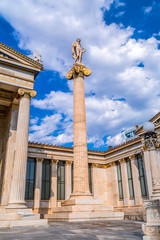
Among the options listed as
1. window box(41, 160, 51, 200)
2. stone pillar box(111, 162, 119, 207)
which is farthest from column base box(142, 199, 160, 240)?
stone pillar box(111, 162, 119, 207)

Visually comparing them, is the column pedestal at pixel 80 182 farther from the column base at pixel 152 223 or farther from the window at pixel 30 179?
the column base at pixel 152 223

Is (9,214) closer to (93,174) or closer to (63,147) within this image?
(63,147)

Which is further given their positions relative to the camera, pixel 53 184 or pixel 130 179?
pixel 130 179

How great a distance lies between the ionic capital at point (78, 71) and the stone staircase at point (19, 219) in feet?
56.0

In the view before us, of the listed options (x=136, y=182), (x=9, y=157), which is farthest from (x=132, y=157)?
(x=9, y=157)

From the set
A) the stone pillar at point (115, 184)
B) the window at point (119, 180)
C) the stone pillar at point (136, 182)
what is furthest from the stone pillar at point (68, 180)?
the stone pillar at point (136, 182)

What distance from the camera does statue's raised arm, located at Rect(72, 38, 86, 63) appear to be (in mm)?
28777

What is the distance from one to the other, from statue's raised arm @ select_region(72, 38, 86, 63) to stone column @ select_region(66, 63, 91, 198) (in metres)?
1.61

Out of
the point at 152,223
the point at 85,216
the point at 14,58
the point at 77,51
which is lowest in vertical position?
the point at 85,216

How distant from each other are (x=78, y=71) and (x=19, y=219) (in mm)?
18133

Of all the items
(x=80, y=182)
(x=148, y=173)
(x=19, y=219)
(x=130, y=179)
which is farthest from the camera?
(x=130, y=179)

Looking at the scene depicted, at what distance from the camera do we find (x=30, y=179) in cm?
3381

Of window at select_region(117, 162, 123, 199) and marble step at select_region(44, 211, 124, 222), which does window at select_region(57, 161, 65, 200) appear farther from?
marble step at select_region(44, 211, 124, 222)

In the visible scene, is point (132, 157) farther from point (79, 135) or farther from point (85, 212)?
point (85, 212)
